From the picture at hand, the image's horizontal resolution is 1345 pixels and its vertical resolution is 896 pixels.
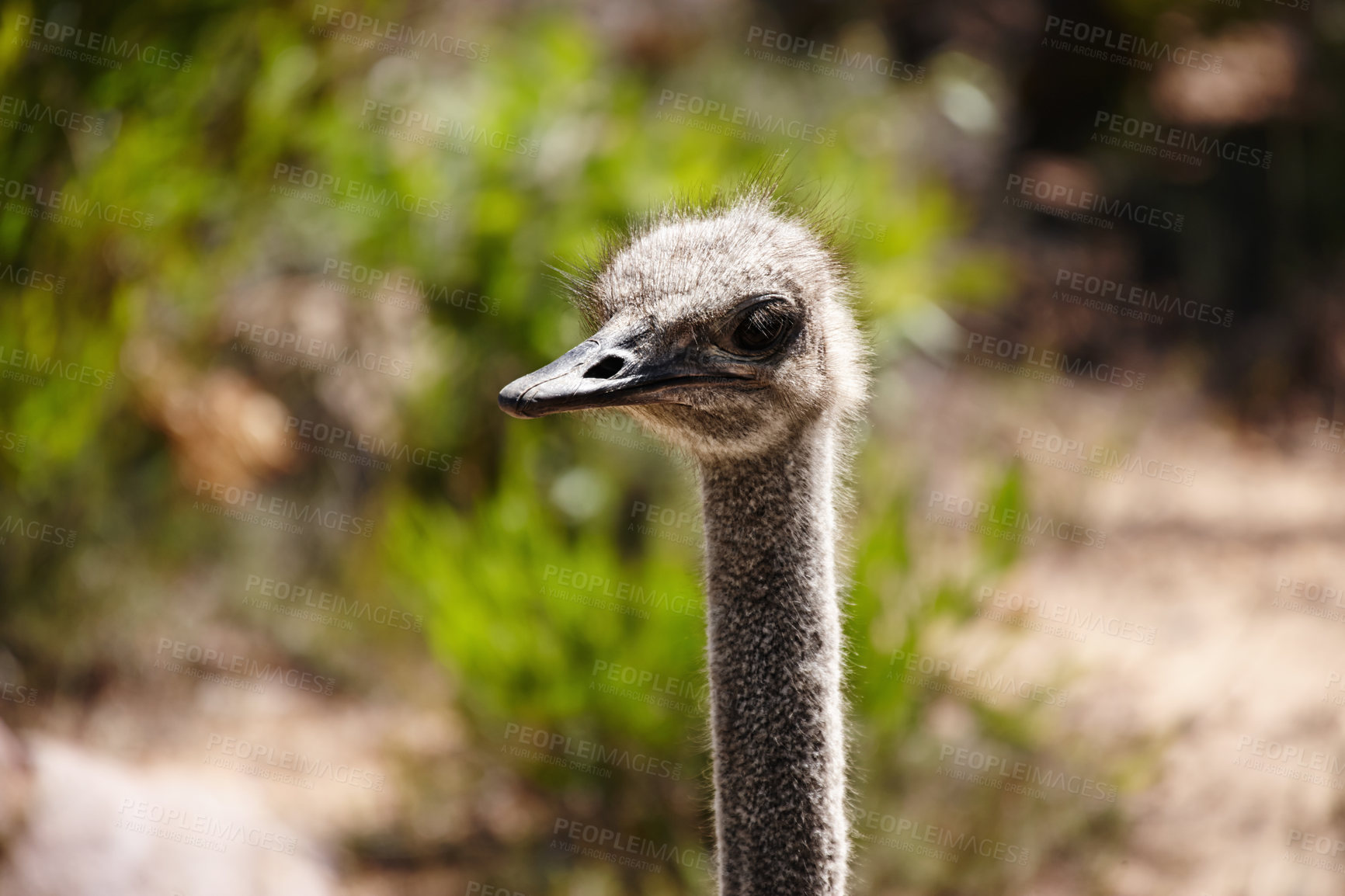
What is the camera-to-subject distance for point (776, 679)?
1826 millimetres

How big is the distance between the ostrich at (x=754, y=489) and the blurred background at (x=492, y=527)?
1.65ft

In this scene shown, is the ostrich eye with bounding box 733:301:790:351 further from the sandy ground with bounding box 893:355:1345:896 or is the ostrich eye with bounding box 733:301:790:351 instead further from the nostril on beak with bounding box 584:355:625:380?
the sandy ground with bounding box 893:355:1345:896

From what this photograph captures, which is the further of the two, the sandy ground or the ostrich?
the sandy ground

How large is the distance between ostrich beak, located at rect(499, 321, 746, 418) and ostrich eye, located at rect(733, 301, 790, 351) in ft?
0.18

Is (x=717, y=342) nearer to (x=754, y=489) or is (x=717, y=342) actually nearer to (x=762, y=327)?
(x=762, y=327)

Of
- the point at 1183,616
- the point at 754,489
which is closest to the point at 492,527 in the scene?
the point at 754,489

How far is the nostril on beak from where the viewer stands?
176cm

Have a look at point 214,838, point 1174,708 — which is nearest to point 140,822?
point 214,838

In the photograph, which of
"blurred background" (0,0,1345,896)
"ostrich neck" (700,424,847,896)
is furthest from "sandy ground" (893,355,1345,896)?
"ostrich neck" (700,424,847,896)

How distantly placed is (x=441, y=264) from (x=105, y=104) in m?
1.25

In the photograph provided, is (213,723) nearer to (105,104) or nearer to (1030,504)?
(105,104)

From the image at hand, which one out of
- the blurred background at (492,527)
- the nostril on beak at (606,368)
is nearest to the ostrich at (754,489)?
the nostril on beak at (606,368)

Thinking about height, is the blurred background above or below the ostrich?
above

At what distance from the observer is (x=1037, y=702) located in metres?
3.83
